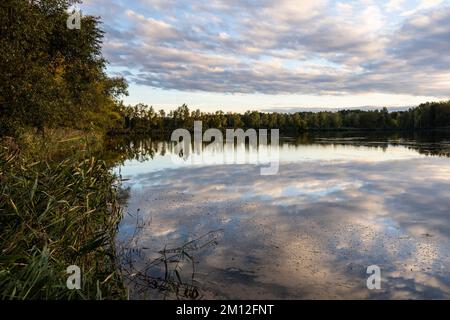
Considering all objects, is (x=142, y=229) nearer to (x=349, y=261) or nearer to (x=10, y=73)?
(x=349, y=261)

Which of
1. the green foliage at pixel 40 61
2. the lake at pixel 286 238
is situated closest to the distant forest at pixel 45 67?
the green foliage at pixel 40 61

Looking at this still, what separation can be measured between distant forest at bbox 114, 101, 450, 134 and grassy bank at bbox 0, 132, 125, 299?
100567 mm

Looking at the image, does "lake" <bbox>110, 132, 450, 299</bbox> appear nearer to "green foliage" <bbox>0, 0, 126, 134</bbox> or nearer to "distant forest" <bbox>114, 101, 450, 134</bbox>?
"green foliage" <bbox>0, 0, 126, 134</bbox>

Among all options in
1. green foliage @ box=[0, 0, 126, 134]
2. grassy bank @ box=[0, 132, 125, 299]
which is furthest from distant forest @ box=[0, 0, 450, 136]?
grassy bank @ box=[0, 132, 125, 299]

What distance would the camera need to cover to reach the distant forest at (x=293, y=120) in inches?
4564

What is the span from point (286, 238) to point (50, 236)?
5.60 metres

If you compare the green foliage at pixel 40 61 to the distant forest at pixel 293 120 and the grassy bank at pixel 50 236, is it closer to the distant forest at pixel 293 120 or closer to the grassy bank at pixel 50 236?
the grassy bank at pixel 50 236

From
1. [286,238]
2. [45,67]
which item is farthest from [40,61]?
[286,238]

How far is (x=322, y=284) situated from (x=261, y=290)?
1.12 meters

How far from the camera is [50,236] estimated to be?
20.8 feet

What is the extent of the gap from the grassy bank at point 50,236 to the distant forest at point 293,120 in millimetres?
100567

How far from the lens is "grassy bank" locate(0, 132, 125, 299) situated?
5.02 metres
